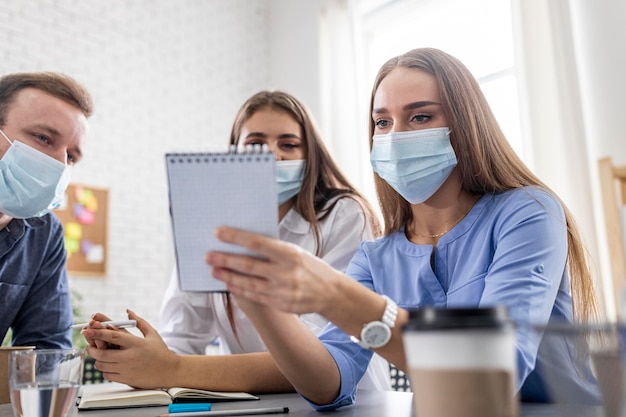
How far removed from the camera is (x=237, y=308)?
1.85m

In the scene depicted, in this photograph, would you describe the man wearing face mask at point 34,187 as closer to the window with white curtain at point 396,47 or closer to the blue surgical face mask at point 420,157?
the blue surgical face mask at point 420,157

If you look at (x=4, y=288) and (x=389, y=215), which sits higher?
(x=389, y=215)

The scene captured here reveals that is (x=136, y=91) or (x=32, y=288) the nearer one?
(x=32, y=288)

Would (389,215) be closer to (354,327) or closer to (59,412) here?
(354,327)

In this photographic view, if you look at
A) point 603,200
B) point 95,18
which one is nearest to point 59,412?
point 603,200

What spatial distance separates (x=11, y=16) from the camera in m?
4.29

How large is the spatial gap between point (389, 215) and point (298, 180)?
457 mm

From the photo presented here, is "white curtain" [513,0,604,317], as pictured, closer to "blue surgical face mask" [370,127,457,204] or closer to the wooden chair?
the wooden chair

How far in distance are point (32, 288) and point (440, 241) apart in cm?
123

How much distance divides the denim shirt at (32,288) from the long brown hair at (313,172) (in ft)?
2.24

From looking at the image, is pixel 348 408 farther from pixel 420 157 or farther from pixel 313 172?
pixel 313 172

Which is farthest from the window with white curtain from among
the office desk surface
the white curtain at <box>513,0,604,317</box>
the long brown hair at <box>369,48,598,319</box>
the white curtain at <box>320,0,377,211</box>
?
the office desk surface

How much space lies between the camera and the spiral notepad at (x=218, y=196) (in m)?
0.68

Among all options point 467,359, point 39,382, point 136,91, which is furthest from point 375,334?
point 136,91
